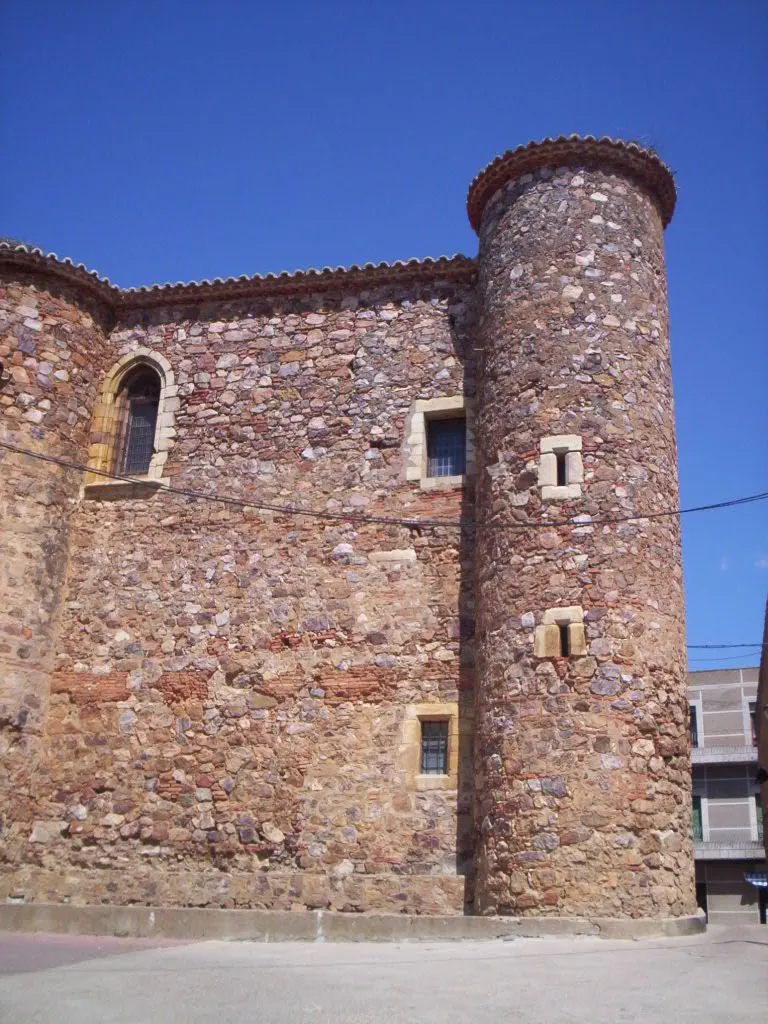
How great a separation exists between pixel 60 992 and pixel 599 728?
224 inches

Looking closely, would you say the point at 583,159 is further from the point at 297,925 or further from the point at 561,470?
the point at 297,925

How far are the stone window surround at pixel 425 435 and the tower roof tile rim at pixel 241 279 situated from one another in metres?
1.86

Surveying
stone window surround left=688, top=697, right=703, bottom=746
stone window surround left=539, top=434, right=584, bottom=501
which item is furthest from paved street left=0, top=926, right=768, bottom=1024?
stone window surround left=688, top=697, right=703, bottom=746

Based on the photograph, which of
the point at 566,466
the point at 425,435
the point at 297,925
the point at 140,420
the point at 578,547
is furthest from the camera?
the point at 140,420

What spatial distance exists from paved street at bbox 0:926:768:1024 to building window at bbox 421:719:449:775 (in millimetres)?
2209

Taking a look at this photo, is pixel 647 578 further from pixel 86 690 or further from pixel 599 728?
pixel 86 690

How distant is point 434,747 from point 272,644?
7.68 ft

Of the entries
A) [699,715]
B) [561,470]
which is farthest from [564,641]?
[699,715]

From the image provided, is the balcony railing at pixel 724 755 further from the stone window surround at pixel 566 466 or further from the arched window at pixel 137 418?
the arched window at pixel 137 418

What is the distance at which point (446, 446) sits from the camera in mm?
13359

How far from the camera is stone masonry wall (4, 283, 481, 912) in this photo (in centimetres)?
1168

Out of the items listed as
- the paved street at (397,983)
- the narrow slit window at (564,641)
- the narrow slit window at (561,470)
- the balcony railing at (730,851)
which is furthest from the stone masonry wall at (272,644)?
the balcony railing at (730,851)

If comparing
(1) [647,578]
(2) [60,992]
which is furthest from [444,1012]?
(1) [647,578]

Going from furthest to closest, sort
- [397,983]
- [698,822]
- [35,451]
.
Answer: [698,822], [35,451], [397,983]
